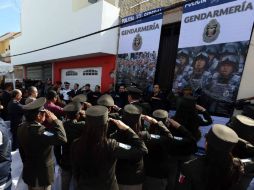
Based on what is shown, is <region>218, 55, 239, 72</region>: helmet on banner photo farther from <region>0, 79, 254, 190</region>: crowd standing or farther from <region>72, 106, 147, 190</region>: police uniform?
<region>72, 106, 147, 190</region>: police uniform

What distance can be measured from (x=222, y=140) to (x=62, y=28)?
33.7 feet

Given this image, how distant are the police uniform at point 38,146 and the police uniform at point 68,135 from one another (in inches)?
10.4

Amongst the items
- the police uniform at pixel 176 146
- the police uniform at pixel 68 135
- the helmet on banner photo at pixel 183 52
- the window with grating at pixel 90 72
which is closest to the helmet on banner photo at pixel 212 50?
the helmet on banner photo at pixel 183 52

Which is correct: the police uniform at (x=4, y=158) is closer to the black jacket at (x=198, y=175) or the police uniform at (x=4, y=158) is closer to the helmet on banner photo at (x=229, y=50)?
the black jacket at (x=198, y=175)

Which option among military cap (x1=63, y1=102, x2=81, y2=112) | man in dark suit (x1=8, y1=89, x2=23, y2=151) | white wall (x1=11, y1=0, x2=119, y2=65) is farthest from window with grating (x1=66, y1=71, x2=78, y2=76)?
military cap (x1=63, y1=102, x2=81, y2=112)

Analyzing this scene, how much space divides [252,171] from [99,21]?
24.3 ft

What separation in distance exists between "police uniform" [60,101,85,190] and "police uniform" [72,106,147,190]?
616mm

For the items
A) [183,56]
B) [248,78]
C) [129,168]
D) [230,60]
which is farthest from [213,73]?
[129,168]

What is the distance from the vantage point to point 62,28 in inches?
400

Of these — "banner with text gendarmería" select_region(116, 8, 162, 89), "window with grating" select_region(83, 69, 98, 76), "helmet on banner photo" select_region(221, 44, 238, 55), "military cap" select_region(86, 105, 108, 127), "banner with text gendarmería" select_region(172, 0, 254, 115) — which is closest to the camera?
"military cap" select_region(86, 105, 108, 127)

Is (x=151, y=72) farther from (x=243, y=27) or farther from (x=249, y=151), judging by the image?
(x=249, y=151)

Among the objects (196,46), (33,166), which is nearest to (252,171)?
(33,166)

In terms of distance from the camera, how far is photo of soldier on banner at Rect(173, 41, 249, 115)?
472 cm

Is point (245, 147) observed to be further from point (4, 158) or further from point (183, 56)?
point (183, 56)
